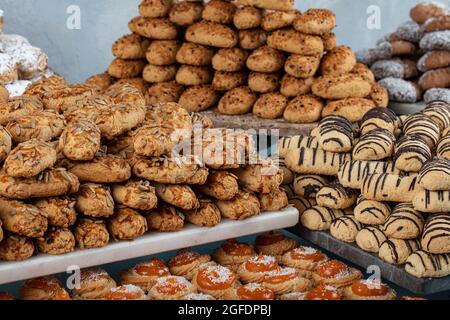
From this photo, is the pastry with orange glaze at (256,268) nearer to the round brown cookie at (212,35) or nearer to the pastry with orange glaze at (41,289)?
the pastry with orange glaze at (41,289)

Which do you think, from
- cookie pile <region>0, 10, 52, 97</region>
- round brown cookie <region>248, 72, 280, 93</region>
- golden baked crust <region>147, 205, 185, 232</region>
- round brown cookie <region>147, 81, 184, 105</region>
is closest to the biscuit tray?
golden baked crust <region>147, 205, 185, 232</region>

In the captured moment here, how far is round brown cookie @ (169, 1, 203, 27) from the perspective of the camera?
185 inches

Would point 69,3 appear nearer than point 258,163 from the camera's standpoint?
No

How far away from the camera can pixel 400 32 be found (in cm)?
575

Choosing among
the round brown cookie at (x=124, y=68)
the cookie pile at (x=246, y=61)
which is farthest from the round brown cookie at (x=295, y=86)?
the round brown cookie at (x=124, y=68)

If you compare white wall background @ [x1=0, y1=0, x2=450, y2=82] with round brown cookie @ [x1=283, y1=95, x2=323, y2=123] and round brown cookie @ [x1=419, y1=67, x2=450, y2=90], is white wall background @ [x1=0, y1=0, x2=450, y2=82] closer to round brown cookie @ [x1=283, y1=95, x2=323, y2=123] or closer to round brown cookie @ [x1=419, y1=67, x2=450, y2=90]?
round brown cookie @ [x1=419, y1=67, x2=450, y2=90]

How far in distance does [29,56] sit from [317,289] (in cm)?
322

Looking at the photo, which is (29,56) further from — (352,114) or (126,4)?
(352,114)

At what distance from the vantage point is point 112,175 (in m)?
2.50

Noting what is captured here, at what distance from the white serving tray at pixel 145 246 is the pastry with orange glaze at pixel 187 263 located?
0.05 m

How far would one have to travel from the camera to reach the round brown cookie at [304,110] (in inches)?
166

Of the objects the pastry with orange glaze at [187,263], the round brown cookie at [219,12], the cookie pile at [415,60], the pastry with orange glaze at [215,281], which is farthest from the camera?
the cookie pile at [415,60]

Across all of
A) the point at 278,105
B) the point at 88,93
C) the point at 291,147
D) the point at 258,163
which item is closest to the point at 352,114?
the point at 278,105

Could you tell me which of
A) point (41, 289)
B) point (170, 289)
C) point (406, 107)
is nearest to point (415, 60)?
point (406, 107)
